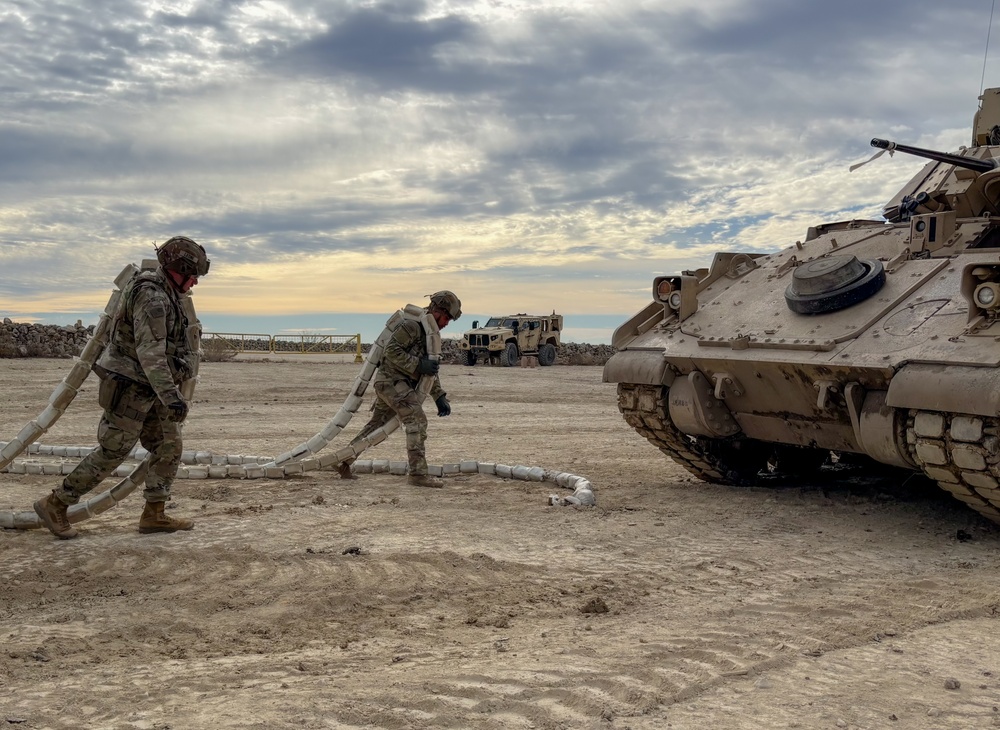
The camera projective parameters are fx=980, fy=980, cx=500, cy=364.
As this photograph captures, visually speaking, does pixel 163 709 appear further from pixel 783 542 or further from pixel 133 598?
pixel 783 542

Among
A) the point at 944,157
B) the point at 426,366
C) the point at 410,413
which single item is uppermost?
the point at 944,157

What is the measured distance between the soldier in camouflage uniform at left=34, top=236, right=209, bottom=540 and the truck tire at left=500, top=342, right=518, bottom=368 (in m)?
25.4

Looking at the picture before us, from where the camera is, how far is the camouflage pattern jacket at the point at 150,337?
5.89 m

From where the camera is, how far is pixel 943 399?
575 centimetres

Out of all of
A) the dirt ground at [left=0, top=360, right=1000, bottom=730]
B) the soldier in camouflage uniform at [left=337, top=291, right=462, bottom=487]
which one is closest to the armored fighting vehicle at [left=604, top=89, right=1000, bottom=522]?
the dirt ground at [left=0, top=360, right=1000, bottom=730]

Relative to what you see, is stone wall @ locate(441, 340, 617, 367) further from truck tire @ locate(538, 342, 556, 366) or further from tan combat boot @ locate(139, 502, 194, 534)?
tan combat boot @ locate(139, 502, 194, 534)

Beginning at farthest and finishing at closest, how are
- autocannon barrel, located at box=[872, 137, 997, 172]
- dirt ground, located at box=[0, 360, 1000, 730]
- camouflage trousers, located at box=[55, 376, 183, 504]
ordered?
autocannon barrel, located at box=[872, 137, 997, 172]
camouflage trousers, located at box=[55, 376, 183, 504]
dirt ground, located at box=[0, 360, 1000, 730]

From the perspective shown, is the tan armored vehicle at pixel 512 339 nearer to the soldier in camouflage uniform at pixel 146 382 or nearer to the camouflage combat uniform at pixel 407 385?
the camouflage combat uniform at pixel 407 385

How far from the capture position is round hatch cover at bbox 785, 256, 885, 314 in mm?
7062

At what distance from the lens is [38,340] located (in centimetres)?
2795

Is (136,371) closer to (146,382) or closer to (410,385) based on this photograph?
(146,382)

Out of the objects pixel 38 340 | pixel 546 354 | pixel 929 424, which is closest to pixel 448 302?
pixel 929 424

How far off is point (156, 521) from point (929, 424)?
16.1 ft

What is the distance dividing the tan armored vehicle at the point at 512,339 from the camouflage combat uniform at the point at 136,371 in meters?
25.6
